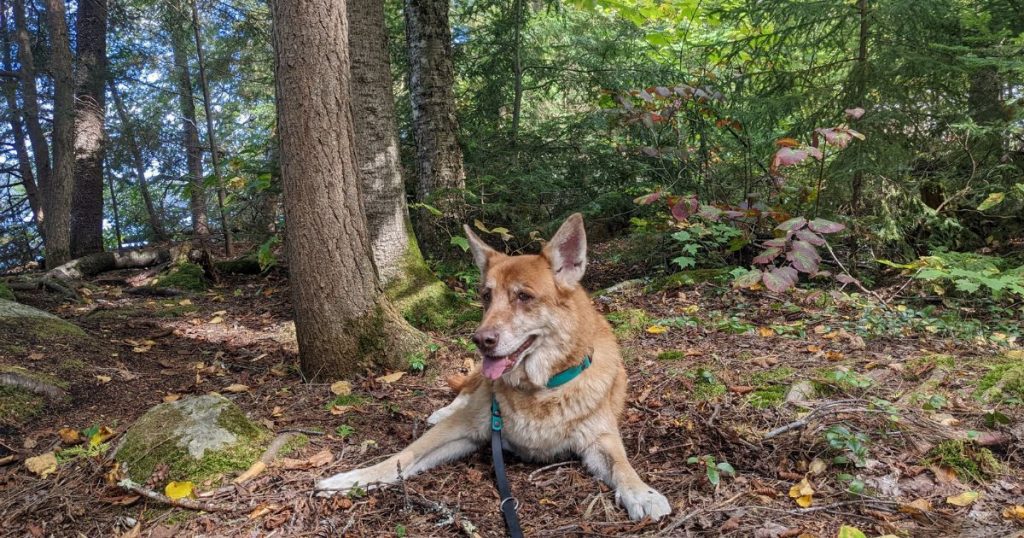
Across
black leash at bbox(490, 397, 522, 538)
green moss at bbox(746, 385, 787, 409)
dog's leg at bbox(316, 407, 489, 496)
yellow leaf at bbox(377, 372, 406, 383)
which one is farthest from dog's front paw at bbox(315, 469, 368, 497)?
green moss at bbox(746, 385, 787, 409)

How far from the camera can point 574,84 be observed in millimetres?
10289

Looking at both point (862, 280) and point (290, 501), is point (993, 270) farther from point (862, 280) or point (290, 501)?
point (290, 501)

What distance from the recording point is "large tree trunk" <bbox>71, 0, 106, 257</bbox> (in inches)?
500

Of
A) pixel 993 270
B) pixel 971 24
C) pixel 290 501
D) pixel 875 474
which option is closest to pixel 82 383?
pixel 290 501

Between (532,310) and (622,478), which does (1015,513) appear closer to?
(622,478)

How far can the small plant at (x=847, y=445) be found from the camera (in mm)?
2896

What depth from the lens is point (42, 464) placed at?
3.34 m

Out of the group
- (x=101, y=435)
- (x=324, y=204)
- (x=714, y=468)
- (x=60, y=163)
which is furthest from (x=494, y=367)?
(x=60, y=163)

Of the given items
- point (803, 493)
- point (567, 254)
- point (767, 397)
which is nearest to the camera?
point (803, 493)

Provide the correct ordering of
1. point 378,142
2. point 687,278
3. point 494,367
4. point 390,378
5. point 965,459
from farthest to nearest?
point 687,278, point 378,142, point 390,378, point 494,367, point 965,459

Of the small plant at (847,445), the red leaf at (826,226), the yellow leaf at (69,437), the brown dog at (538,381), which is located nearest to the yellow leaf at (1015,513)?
the small plant at (847,445)

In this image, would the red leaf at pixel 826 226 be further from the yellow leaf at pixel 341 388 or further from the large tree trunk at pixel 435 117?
the large tree trunk at pixel 435 117

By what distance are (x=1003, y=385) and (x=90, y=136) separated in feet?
54.0

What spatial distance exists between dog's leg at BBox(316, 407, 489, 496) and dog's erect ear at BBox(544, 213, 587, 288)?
1.09m
